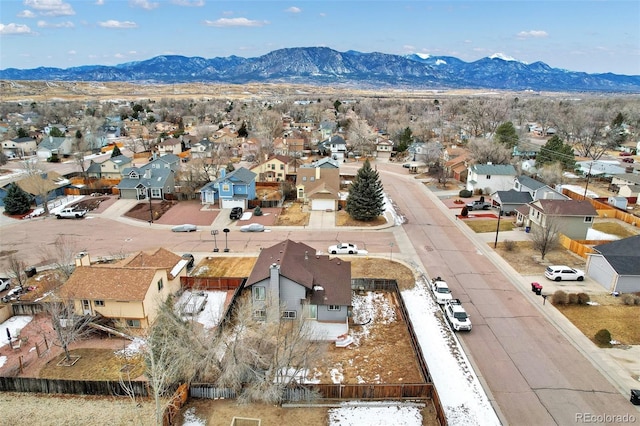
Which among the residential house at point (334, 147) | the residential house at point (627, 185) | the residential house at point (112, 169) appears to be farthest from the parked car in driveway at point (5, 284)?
the residential house at point (627, 185)

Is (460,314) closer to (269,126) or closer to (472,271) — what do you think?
(472,271)

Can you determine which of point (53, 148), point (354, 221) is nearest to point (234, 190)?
point (354, 221)

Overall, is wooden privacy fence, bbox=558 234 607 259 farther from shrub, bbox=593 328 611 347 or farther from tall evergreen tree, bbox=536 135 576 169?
tall evergreen tree, bbox=536 135 576 169

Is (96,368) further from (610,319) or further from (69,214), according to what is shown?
(69,214)

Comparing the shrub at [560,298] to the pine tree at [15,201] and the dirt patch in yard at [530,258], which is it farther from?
the pine tree at [15,201]

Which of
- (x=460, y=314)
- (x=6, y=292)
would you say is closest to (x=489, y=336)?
(x=460, y=314)

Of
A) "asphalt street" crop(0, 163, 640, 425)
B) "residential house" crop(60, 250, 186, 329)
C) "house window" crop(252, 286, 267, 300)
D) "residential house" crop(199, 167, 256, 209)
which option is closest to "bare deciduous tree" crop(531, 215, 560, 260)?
"asphalt street" crop(0, 163, 640, 425)
